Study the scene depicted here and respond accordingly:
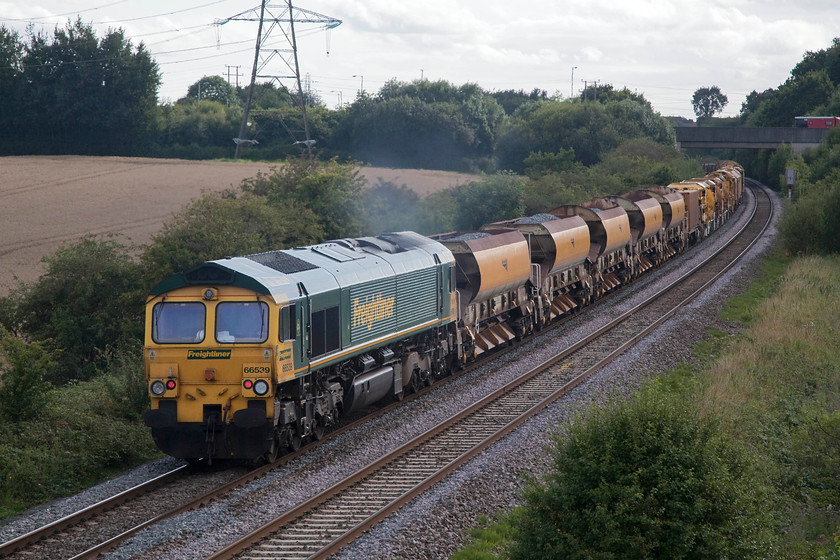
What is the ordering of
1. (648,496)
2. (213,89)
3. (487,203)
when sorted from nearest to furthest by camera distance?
(648,496)
(487,203)
(213,89)

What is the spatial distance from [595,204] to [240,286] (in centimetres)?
2344

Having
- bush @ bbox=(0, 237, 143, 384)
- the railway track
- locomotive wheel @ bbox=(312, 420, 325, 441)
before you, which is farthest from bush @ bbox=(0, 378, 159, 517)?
bush @ bbox=(0, 237, 143, 384)

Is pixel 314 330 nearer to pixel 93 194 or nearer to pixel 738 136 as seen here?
pixel 93 194

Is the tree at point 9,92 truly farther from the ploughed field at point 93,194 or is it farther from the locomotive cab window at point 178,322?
the locomotive cab window at point 178,322

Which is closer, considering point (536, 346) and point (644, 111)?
point (536, 346)

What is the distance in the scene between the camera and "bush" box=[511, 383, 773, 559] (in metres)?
8.04

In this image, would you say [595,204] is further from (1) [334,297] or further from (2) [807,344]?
(1) [334,297]

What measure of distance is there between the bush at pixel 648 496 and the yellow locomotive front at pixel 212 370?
541 centimetres

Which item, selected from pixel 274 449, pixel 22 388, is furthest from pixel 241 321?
pixel 22 388

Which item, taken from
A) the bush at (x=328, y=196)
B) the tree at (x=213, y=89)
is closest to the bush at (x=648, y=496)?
the bush at (x=328, y=196)

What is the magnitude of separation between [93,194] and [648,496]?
166ft

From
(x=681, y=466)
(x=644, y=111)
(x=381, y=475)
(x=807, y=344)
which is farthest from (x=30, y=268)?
(x=644, y=111)

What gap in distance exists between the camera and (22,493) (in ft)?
39.9

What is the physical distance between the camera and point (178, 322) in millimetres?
13102
